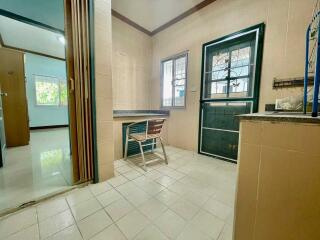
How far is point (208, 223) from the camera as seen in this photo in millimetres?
1129

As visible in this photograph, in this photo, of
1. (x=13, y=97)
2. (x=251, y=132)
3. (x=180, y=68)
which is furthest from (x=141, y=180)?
(x=13, y=97)

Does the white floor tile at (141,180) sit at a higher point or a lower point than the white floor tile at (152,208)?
higher

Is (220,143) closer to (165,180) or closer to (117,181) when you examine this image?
(165,180)

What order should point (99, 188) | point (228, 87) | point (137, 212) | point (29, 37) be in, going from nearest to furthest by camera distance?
point (137, 212) < point (99, 188) < point (228, 87) < point (29, 37)

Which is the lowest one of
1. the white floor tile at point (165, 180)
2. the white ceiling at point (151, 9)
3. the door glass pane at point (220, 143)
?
the white floor tile at point (165, 180)

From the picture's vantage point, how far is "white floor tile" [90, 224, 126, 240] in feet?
3.23

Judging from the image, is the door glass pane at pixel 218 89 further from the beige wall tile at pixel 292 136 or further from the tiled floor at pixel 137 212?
the beige wall tile at pixel 292 136

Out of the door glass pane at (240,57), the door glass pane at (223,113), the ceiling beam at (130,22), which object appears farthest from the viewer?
the ceiling beam at (130,22)

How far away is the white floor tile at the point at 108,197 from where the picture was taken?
4.45 feet

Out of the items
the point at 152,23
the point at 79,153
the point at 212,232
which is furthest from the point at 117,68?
the point at 212,232

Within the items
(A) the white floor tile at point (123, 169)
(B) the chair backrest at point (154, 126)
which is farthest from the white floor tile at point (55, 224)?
(B) the chair backrest at point (154, 126)

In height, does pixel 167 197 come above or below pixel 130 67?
below

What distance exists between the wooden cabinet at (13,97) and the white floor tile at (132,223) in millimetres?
3327

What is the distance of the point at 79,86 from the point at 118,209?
1.33 meters
